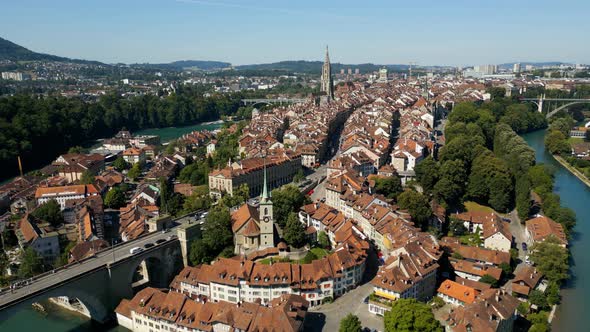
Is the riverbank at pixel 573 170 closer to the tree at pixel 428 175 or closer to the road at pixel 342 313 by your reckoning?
the tree at pixel 428 175

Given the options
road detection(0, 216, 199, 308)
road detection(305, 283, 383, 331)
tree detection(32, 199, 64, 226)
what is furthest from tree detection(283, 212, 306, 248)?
tree detection(32, 199, 64, 226)

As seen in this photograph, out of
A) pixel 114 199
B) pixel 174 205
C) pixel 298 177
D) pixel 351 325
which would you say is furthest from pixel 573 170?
pixel 114 199

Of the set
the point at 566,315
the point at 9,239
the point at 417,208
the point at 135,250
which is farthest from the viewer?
the point at 9,239

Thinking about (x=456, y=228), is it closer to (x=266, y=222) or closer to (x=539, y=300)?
(x=539, y=300)

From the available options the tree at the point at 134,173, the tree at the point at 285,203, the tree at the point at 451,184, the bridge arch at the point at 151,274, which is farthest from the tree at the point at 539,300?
the tree at the point at 134,173

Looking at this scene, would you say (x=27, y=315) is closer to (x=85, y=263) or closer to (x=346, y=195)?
(x=85, y=263)
